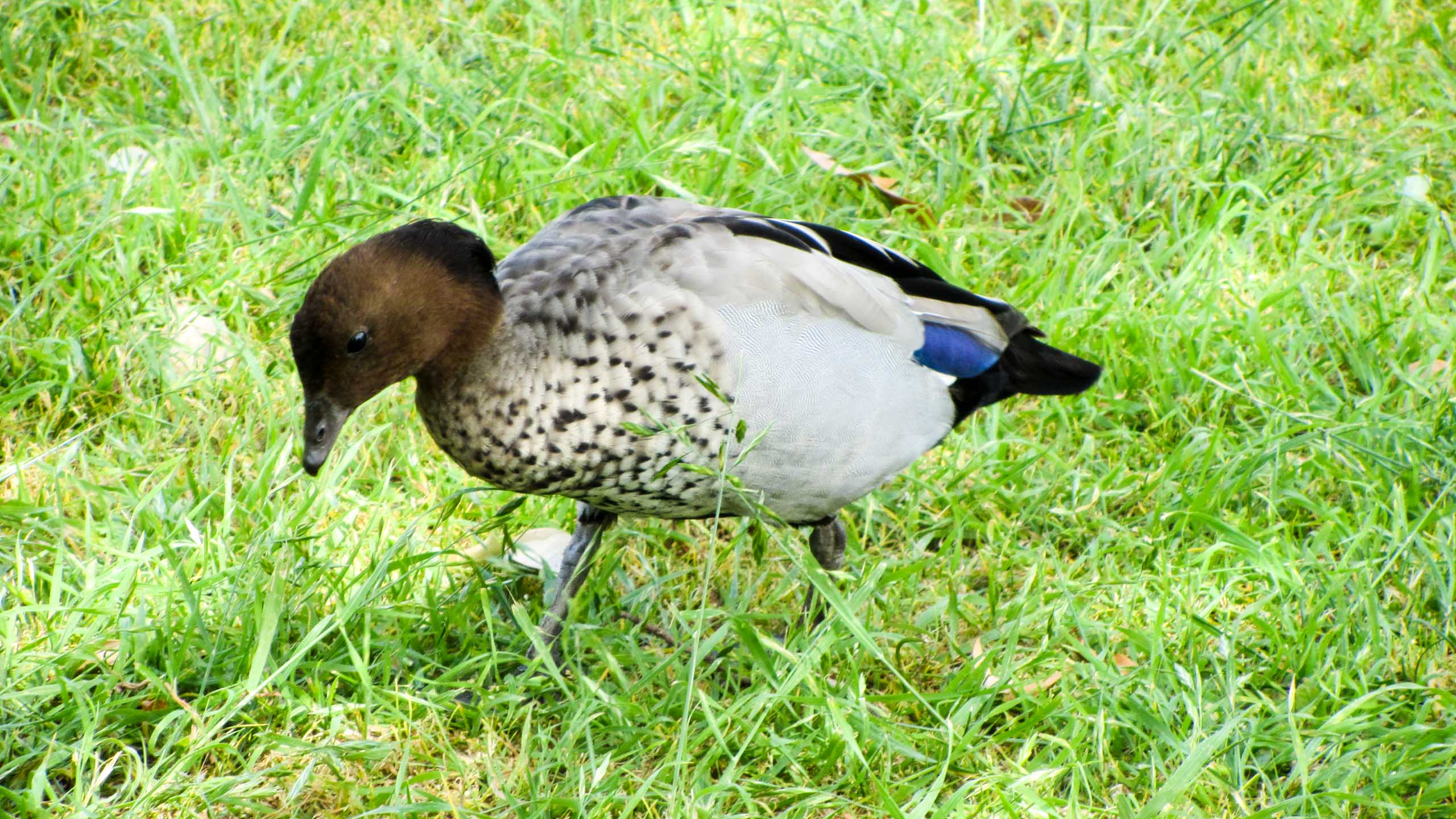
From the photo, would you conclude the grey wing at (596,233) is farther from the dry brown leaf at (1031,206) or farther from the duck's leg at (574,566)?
the dry brown leaf at (1031,206)

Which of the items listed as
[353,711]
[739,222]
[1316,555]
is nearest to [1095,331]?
[1316,555]

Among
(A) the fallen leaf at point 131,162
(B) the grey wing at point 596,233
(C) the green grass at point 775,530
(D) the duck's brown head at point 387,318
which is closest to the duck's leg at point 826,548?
(C) the green grass at point 775,530

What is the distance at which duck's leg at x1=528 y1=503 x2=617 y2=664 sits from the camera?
10.5 ft

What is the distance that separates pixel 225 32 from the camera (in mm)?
4777

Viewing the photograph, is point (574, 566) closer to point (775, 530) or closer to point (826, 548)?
point (775, 530)

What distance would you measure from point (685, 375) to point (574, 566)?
0.73m

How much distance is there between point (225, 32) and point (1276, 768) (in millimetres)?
3826

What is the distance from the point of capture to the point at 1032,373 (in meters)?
3.42

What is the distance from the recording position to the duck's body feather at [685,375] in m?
2.76

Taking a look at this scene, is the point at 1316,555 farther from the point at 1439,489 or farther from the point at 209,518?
the point at 209,518

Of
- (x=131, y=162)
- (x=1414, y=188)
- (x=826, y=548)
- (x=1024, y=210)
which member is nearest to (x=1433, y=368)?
(x=1414, y=188)

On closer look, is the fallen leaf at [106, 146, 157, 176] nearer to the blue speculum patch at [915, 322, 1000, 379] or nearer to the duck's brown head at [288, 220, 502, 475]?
the duck's brown head at [288, 220, 502, 475]

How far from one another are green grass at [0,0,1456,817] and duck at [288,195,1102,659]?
22cm

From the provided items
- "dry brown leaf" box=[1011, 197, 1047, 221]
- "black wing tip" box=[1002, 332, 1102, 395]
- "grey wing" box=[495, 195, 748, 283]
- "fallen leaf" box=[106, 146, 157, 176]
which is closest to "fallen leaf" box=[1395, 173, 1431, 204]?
"dry brown leaf" box=[1011, 197, 1047, 221]
